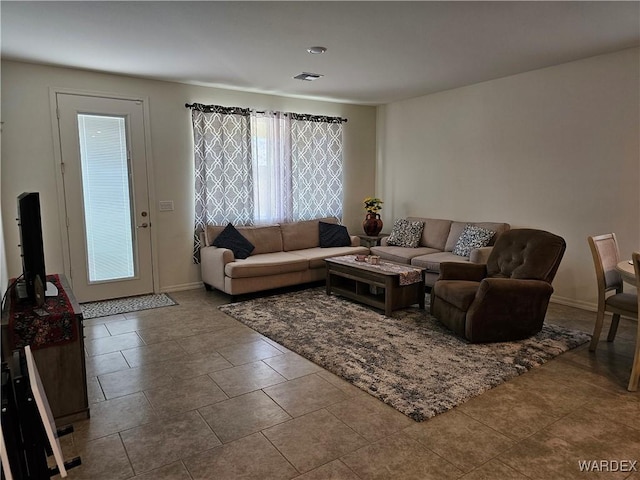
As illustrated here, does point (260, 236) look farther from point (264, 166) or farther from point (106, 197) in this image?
point (106, 197)

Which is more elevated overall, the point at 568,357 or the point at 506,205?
the point at 506,205

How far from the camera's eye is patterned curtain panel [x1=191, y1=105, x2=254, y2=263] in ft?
18.0

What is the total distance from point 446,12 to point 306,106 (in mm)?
3426

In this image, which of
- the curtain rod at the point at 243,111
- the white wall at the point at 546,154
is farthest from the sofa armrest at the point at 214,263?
the white wall at the point at 546,154

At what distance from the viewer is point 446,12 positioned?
3100 millimetres

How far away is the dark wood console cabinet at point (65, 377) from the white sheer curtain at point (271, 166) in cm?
361

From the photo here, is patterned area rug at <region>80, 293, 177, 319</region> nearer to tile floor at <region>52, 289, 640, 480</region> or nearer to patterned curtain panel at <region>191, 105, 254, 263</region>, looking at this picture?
patterned curtain panel at <region>191, 105, 254, 263</region>

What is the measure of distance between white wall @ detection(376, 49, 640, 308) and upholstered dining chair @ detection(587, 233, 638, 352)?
89 cm

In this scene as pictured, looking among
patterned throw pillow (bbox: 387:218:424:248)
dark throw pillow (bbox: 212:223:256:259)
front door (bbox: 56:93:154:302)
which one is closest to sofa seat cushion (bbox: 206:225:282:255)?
dark throw pillow (bbox: 212:223:256:259)

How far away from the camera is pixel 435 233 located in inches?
230

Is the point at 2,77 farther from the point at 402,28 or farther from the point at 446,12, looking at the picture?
the point at 446,12

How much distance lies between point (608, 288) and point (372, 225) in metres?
3.41

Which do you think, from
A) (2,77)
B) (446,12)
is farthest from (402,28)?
Result: (2,77)

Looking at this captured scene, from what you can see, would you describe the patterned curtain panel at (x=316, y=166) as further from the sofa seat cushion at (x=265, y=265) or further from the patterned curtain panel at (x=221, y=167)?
the sofa seat cushion at (x=265, y=265)
